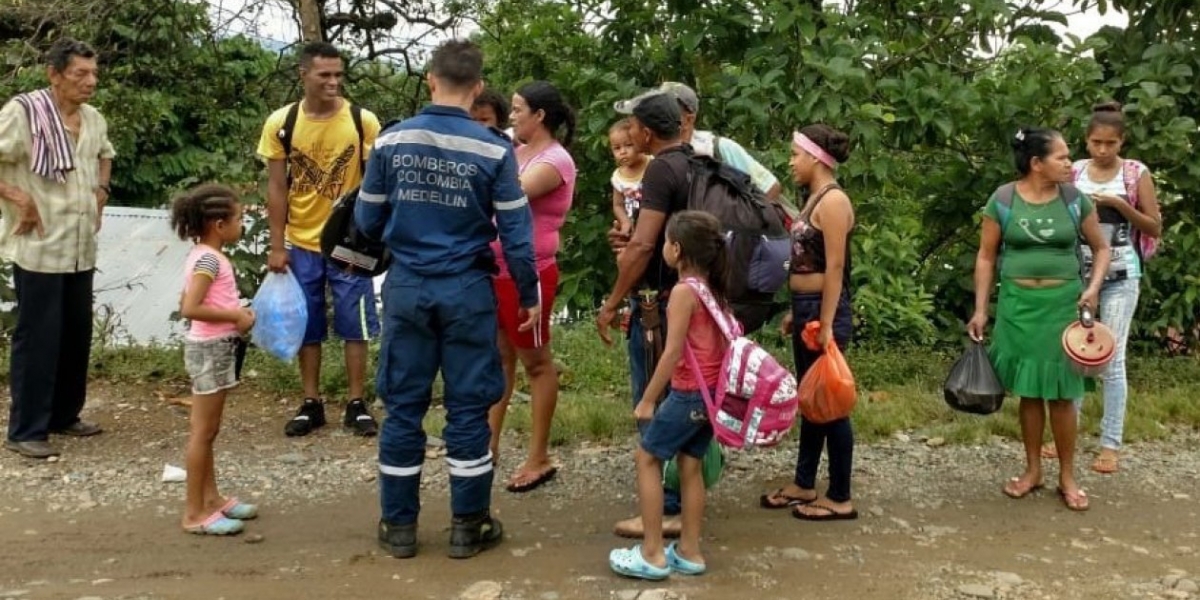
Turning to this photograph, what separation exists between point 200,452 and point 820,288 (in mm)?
2509

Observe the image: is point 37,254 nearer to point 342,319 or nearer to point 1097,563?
point 342,319

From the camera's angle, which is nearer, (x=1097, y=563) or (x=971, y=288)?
(x=1097, y=563)

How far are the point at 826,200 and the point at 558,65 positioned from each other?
10.1 ft

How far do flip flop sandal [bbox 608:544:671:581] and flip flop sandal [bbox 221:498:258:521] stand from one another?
1.59 m

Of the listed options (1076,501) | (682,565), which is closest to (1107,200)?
(1076,501)

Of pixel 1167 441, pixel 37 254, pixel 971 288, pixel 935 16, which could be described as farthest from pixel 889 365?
pixel 37 254

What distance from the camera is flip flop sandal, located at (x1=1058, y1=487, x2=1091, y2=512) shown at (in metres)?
4.65

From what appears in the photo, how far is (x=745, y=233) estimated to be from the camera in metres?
3.94

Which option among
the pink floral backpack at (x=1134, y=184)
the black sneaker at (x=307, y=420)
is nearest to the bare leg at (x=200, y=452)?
the black sneaker at (x=307, y=420)

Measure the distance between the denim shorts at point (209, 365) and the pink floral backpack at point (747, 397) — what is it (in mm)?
1845

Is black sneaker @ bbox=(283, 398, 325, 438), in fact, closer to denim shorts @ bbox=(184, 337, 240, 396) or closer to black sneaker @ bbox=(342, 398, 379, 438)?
black sneaker @ bbox=(342, 398, 379, 438)

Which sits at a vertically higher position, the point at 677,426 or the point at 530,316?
the point at 530,316

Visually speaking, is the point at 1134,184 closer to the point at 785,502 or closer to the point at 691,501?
the point at 785,502

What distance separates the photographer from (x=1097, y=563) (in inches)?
161
